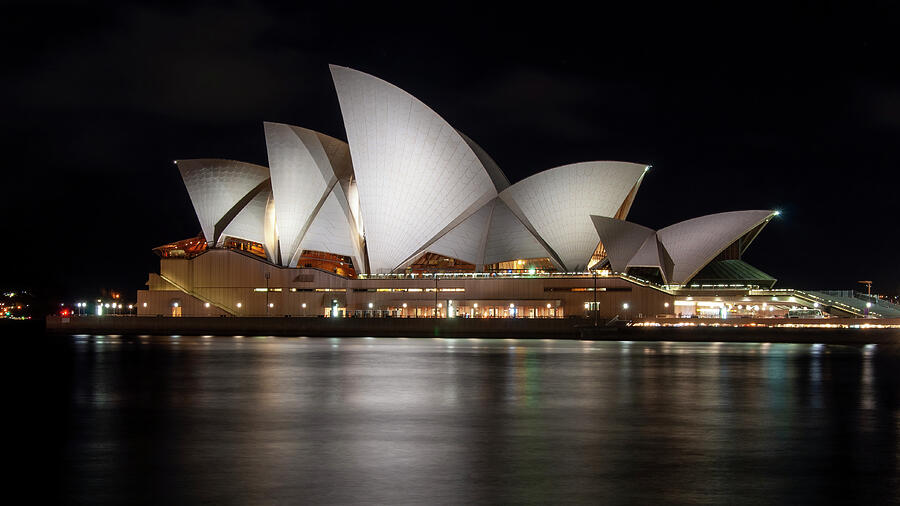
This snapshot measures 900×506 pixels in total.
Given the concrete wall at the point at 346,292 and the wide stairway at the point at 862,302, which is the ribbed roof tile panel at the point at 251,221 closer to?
the concrete wall at the point at 346,292

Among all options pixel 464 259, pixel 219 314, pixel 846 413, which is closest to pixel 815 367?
pixel 846 413

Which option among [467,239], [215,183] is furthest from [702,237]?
[215,183]

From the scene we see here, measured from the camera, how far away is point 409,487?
1000 centimetres

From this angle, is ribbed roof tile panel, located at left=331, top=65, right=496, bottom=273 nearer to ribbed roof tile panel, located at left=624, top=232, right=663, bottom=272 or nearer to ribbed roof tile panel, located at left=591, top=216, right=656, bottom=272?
ribbed roof tile panel, located at left=591, top=216, right=656, bottom=272

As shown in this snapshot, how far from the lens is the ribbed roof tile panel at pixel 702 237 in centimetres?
5991

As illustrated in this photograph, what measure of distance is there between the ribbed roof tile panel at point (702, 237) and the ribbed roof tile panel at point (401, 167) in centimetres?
1396

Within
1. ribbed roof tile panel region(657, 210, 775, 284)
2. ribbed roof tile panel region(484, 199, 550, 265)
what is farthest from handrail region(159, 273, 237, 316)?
ribbed roof tile panel region(657, 210, 775, 284)

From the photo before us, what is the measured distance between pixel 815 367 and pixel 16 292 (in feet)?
434

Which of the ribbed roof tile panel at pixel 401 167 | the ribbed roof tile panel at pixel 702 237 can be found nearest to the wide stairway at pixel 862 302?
the ribbed roof tile panel at pixel 702 237

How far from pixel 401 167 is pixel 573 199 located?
12.7 metres

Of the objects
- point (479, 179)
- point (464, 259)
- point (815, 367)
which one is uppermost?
point (479, 179)

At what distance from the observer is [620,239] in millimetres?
62312

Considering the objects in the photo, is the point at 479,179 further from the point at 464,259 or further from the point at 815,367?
the point at 815,367

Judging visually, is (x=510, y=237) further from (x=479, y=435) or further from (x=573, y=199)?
(x=479, y=435)
